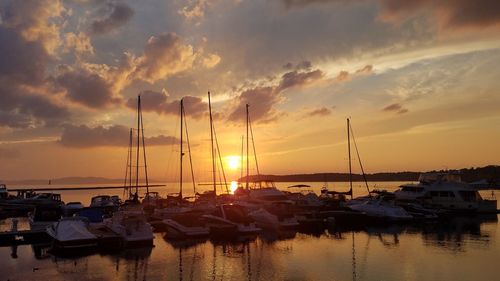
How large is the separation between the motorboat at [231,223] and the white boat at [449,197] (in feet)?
90.9

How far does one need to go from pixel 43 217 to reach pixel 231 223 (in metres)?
16.0

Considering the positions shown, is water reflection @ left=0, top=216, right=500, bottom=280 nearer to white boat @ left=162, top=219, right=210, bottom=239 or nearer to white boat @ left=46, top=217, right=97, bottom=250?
white boat @ left=162, top=219, right=210, bottom=239

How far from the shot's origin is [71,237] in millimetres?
29703

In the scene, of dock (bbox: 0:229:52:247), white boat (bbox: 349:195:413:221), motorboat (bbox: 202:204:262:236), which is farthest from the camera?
white boat (bbox: 349:195:413:221)

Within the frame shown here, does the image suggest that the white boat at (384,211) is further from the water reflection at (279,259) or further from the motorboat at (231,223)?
the motorboat at (231,223)

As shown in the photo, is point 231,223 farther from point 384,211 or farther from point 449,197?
point 449,197

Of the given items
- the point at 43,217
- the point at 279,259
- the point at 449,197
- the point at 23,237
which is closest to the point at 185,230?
the point at 279,259

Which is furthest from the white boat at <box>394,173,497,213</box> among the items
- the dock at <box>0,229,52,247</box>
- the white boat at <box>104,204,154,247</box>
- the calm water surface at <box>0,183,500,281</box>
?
the dock at <box>0,229,52,247</box>

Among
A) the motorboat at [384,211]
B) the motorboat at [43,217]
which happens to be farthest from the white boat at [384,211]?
the motorboat at [43,217]

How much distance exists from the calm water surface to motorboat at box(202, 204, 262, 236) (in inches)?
62.1

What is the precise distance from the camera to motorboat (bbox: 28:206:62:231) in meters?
37.5

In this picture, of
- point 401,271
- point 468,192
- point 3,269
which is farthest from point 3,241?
point 468,192

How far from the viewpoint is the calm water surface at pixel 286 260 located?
77.0 feet

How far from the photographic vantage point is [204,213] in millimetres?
44688
